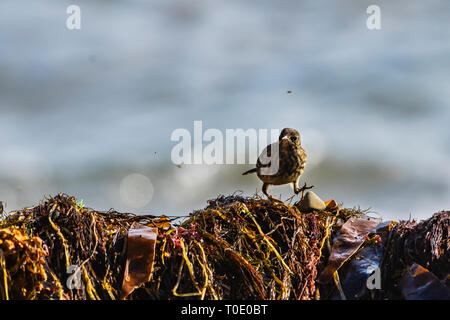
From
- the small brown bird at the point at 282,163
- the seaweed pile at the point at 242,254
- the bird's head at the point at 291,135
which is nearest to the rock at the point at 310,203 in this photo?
the seaweed pile at the point at 242,254

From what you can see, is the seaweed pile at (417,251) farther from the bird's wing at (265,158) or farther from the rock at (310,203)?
the bird's wing at (265,158)

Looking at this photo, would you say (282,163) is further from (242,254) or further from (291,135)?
(242,254)

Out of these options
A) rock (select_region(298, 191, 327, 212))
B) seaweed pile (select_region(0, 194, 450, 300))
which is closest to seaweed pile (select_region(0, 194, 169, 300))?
seaweed pile (select_region(0, 194, 450, 300))

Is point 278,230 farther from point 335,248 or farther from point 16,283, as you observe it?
point 16,283

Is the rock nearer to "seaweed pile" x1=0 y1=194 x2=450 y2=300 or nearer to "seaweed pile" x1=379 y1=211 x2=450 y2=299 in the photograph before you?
"seaweed pile" x1=0 y1=194 x2=450 y2=300

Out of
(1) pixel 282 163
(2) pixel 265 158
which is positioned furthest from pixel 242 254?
(2) pixel 265 158
